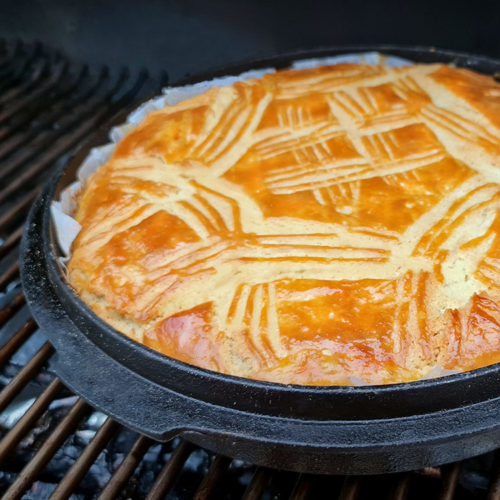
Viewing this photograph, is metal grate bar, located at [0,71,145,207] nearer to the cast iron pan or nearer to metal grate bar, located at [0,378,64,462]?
metal grate bar, located at [0,378,64,462]

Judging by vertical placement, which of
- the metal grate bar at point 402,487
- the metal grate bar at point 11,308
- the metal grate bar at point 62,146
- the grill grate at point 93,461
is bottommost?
the grill grate at point 93,461

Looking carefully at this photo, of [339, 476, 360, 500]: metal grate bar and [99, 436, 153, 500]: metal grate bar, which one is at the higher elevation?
[339, 476, 360, 500]: metal grate bar

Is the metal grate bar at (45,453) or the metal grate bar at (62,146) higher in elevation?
the metal grate bar at (62,146)

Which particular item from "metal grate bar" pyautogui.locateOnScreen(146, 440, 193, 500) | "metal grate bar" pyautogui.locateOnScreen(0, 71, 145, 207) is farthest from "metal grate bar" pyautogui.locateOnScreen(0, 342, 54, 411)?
"metal grate bar" pyautogui.locateOnScreen(0, 71, 145, 207)

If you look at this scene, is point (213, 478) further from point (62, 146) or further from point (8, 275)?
point (62, 146)

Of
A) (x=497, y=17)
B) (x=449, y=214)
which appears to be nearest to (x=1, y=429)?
(x=449, y=214)

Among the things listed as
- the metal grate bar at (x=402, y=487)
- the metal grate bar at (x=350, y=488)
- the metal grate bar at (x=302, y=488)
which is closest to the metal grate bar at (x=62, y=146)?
the metal grate bar at (x=302, y=488)

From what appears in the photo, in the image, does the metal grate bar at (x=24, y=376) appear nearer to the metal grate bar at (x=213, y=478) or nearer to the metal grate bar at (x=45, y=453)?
the metal grate bar at (x=45, y=453)

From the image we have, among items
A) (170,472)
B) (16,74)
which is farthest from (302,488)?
(16,74)
